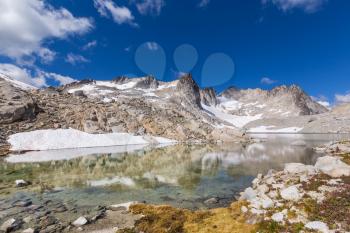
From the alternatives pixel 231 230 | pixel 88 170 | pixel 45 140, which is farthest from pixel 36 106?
pixel 231 230

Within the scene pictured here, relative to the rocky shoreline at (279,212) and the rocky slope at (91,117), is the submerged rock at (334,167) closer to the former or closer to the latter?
the rocky shoreline at (279,212)

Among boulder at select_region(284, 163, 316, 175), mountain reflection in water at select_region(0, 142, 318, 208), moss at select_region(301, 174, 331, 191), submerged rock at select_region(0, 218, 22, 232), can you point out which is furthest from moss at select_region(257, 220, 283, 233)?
submerged rock at select_region(0, 218, 22, 232)

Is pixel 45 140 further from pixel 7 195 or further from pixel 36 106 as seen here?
pixel 7 195

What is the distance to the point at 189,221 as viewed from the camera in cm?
2200

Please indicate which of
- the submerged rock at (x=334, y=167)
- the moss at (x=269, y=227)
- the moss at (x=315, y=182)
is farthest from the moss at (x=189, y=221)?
the submerged rock at (x=334, y=167)

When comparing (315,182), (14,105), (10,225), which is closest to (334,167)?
(315,182)

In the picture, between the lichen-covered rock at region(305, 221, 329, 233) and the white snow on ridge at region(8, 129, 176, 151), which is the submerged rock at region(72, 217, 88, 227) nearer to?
the lichen-covered rock at region(305, 221, 329, 233)

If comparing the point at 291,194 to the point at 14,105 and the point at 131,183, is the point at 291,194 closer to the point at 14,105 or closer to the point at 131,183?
the point at 131,183

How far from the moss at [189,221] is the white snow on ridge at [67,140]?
275 feet

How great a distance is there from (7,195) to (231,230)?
26608 millimetres

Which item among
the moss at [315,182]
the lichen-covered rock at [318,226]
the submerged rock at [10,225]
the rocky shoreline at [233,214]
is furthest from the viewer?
the moss at [315,182]

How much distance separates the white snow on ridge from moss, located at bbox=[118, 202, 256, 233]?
3306 inches

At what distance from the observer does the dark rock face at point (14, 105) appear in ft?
371

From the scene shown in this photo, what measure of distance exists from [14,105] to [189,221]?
392 ft
